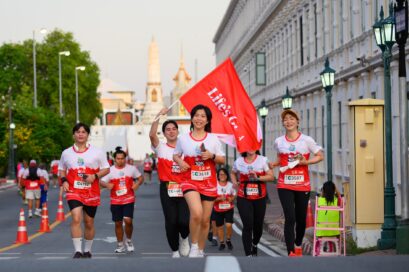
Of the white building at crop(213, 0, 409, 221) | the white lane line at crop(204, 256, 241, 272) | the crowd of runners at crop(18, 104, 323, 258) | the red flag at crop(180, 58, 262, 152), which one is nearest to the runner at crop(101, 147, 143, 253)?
the red flag at crop(180, 58, 262, 152)

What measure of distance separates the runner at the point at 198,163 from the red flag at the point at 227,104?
318cm

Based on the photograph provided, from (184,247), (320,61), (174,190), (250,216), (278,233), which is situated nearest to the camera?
(174,190)

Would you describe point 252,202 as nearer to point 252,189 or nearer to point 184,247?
point 252,189

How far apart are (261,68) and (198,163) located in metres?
56.2

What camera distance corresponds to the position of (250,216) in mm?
15812

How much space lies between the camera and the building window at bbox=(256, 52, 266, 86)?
6900 centimetres

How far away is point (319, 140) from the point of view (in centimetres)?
4438

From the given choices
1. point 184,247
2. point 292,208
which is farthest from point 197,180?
point 292,208

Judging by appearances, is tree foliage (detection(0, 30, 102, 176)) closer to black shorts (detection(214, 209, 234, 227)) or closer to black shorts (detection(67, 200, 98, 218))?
black shorts (detection(214, 209, 234, 227))

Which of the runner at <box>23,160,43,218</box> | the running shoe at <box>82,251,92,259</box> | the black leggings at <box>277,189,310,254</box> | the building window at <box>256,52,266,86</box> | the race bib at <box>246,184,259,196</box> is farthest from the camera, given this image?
the building window at <box>256,52,266,86</box>

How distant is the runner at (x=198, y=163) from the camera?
43.7 feet

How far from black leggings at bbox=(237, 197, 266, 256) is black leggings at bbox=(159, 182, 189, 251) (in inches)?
39.4

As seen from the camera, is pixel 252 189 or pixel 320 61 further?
pixel 320 61

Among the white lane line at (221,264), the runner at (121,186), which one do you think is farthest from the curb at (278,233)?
the white lane line at (221,264)
